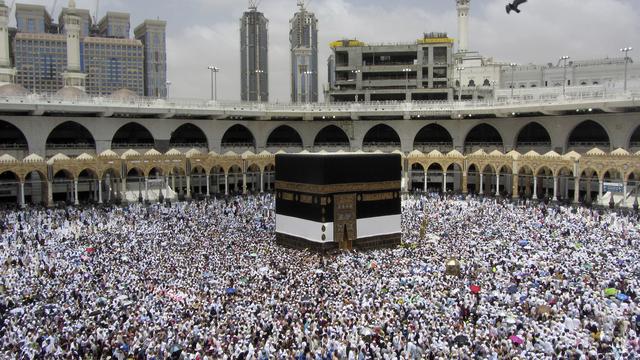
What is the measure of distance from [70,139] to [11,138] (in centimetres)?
306

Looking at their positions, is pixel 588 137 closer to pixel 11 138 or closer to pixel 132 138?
pixel 132 138

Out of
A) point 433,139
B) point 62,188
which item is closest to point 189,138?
point 62,188

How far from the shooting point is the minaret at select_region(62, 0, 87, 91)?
133 feet

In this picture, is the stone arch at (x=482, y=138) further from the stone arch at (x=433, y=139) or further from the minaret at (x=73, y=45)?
the minaret at (x=73, y=45)

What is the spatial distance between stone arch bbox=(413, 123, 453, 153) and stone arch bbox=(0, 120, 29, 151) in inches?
978

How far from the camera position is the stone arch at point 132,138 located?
33.6 metres

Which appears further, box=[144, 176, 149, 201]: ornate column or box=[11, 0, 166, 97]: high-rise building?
box=[11, 0, 166, 97]: high-rise building

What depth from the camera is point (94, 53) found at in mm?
95125

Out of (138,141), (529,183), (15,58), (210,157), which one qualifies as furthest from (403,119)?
(15,58)

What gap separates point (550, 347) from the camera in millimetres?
9516

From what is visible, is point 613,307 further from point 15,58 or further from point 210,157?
point 15,58

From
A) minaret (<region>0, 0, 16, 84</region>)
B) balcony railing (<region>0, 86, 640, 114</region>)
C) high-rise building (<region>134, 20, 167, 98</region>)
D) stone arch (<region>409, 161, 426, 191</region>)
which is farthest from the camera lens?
high-rise building (<region>134, 20, 167, 98</region>)

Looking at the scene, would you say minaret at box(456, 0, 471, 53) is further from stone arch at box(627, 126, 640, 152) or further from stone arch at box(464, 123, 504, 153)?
stone arch at box(627, 126, 640, 152)

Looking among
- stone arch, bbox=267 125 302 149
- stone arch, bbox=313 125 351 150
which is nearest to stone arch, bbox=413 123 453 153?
stone arch, bbox=313 125 351 150
